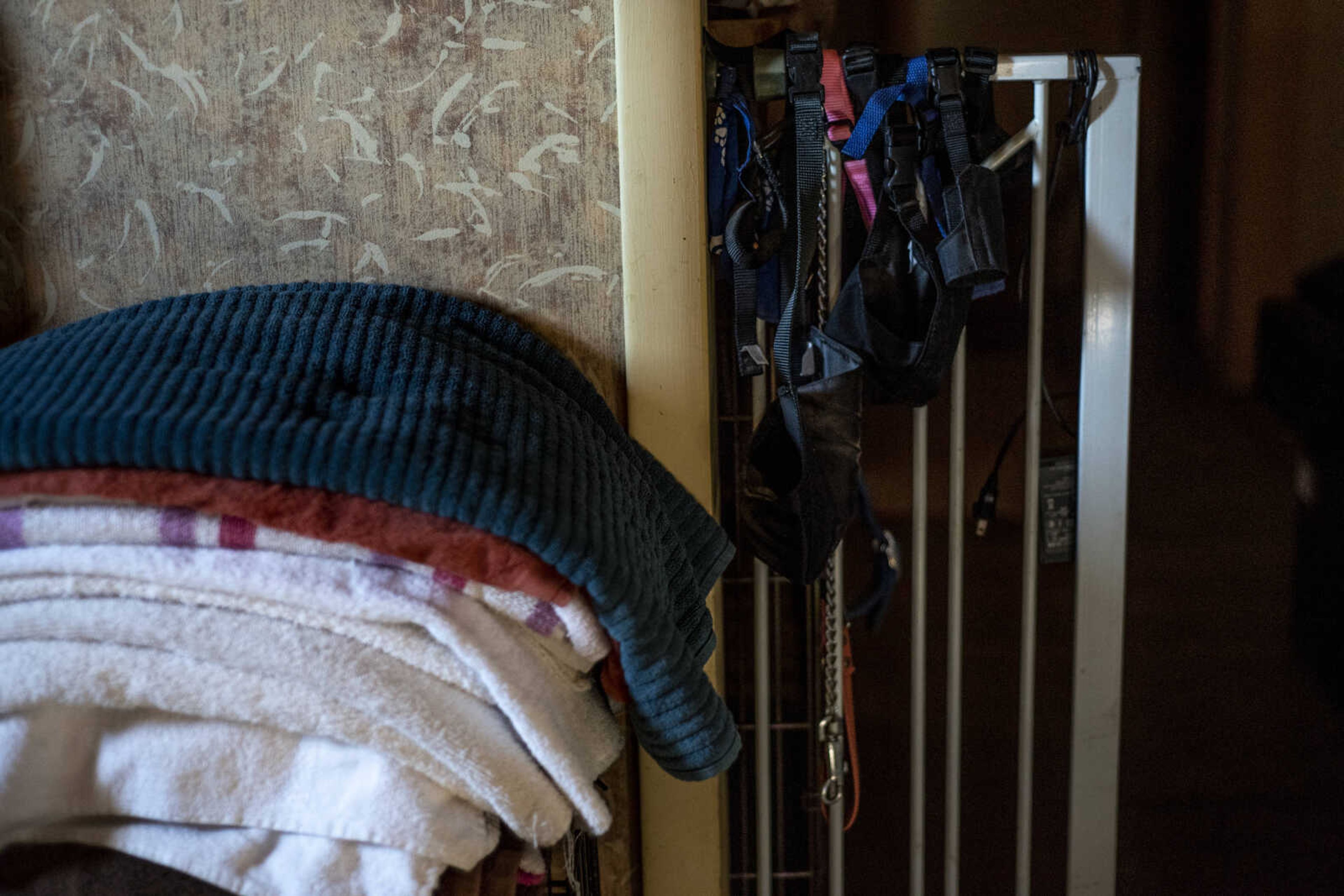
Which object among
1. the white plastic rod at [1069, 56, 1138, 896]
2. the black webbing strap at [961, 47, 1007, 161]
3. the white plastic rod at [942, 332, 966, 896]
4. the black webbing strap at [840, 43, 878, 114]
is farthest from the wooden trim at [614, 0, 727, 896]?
the white plastic rod at [1069, 56, 1138, 896]

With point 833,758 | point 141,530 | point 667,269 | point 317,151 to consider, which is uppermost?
point 317,151

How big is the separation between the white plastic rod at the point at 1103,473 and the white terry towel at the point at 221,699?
83 centimetres

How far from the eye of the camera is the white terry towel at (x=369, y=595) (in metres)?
0.44

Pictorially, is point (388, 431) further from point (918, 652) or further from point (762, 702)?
point (918, 652)

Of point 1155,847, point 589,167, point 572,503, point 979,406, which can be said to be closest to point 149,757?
point 572,503

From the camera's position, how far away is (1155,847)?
4.43 ft

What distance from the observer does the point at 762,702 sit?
1.01 meters

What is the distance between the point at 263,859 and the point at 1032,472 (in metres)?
0.91

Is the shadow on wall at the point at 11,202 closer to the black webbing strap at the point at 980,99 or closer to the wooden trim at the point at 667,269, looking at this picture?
the wooden trim at the point at 667,269

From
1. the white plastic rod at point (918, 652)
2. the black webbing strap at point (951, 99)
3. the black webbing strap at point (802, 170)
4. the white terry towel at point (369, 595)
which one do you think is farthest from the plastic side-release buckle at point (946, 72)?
the white terry towel at point (369, 595)

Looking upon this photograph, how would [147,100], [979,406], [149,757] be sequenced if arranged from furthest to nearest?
[979,406] < [147,100] < [149,757]

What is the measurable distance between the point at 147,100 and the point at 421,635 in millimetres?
549

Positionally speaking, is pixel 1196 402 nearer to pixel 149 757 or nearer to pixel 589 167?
pixel 589 167

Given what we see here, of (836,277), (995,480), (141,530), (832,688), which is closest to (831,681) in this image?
(832,688)
